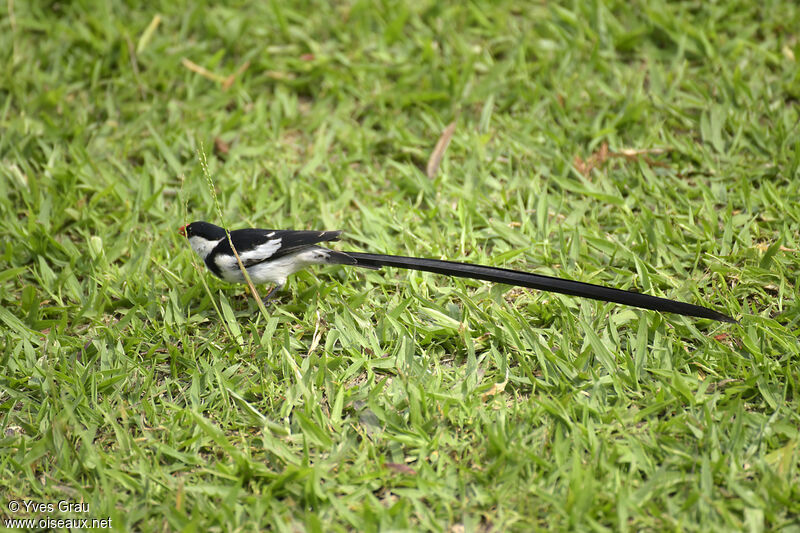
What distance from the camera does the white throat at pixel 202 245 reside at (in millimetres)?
3646

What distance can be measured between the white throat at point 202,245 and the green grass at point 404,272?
0.70 feet

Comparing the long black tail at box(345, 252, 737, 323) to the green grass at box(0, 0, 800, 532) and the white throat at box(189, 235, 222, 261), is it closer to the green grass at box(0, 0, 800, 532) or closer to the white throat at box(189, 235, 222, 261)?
the green grass at box(0, 0, 800, 532)

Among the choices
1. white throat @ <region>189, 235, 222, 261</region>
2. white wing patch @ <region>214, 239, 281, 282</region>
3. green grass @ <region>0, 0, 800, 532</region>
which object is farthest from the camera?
white throat @ <region>189, 235, 222, 261</region>

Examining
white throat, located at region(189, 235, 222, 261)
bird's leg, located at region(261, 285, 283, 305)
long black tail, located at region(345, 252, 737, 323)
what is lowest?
bird's leg, located at region(261, 285, 283, 305)

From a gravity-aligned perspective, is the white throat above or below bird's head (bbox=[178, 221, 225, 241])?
below

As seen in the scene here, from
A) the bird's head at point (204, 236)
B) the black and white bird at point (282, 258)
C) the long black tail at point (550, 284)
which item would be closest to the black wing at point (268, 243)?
the black and white bird at point (282, 258)

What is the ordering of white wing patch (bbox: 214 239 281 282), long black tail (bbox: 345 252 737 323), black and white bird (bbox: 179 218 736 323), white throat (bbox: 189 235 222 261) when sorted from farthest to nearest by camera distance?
white throat (bbox: 189 235 222 261) → white wing patch (bbox: 214 239 281 282) → black and white bird (bbox: 179 218 736 323) → long black tail (bbox: 345 252 737 323)

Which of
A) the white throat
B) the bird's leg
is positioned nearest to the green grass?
the bird's leg

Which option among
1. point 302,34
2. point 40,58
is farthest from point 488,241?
point 40,58

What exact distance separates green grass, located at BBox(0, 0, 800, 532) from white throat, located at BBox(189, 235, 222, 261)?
0.70ft

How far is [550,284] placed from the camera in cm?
316

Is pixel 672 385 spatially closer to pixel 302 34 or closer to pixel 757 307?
pixel 757 307

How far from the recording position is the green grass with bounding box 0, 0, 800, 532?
2.67 meters

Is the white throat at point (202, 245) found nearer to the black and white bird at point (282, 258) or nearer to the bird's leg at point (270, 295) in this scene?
the black and white bird at point (282, 258)
